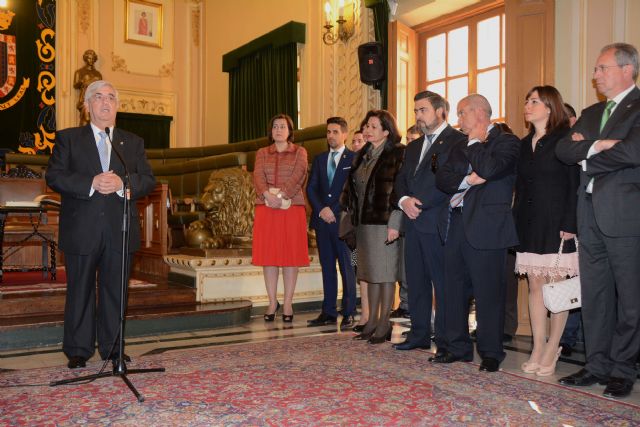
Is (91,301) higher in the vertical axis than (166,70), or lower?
lower

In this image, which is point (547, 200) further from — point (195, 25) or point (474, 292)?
point (195, 25)

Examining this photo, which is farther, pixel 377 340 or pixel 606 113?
pixel 377 340

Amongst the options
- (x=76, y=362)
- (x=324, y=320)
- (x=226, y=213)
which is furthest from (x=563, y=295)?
(x=226, y=213)

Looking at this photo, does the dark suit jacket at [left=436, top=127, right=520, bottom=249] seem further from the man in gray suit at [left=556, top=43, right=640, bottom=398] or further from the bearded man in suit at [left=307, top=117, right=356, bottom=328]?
the bearded man in suit at [left=307, top=117, right=356, bottom=328]

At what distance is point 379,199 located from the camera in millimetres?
3889

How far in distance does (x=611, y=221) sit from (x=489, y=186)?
0.64 meters

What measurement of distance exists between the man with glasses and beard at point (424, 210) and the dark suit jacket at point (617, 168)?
71cm

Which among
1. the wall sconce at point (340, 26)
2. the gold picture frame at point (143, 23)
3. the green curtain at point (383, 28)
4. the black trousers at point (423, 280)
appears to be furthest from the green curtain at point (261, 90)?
the black trousers at point (423, 280)

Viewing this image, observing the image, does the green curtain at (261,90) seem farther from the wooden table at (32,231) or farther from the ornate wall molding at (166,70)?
the wooden table at (32,231)

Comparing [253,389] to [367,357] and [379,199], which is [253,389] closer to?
[367,357]

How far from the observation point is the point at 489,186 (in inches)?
128

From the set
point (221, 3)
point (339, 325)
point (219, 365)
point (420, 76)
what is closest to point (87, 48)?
point (221, 3)

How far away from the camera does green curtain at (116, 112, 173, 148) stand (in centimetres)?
1116

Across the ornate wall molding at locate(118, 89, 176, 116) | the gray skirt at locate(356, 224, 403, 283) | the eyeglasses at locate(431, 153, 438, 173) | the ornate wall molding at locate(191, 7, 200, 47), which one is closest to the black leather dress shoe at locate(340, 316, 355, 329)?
the gray skirt at locate(356, 224, 403, 283)
